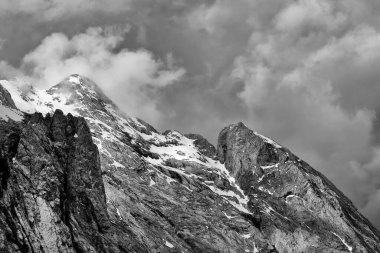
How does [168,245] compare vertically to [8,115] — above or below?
below

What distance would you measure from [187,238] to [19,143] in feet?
262

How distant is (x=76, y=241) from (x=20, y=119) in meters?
41.8

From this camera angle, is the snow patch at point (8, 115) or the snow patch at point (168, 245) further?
the snow patch at point (168, 245)

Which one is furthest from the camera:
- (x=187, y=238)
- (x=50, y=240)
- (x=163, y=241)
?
(x=187, y=238)

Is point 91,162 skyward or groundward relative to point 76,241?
skyward

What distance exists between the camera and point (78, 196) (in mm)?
144250

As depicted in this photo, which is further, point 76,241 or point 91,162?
point 91,162

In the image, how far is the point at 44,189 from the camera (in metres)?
132

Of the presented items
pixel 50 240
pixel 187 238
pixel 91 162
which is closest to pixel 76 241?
pixel 50 240

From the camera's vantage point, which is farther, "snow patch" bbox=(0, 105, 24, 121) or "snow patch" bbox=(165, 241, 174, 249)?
"snow patch" bbox=(165, 241, 174, 249)

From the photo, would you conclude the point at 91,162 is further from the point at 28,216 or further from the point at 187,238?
the point at 187,238

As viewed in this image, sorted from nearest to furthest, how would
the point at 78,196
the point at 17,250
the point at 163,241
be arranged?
the point at 17,250, the point at 78,196, the point at 163,241

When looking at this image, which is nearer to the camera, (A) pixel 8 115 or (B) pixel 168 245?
(A) pixel 8 115

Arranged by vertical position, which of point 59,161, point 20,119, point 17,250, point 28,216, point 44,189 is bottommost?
point 17,250
